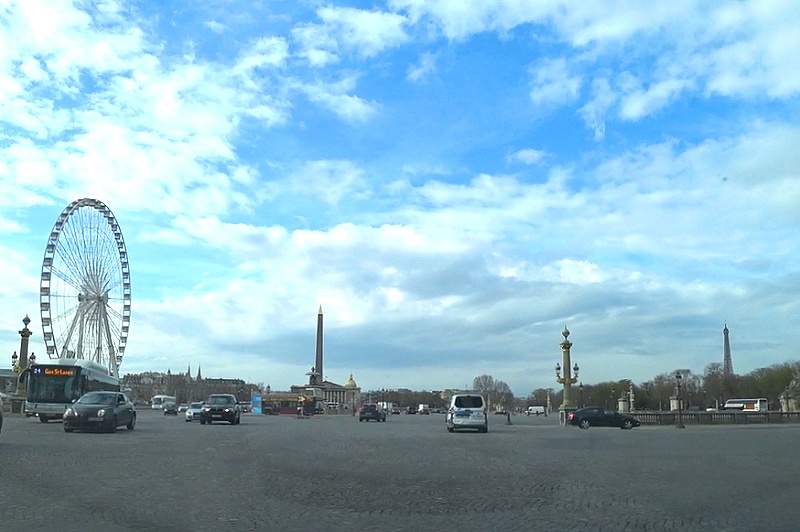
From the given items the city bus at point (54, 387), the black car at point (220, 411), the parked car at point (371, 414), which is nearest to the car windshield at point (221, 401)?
the black car at point (220, 411)

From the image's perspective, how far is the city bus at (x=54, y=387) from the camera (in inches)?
1630

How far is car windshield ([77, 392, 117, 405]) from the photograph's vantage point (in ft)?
99.7

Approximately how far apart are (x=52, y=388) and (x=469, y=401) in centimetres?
2219

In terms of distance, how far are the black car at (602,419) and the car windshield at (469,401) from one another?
14400 millimetres

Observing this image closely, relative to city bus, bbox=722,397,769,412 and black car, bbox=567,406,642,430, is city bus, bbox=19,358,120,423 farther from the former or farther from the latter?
city bus, bbox=722,397,769,412

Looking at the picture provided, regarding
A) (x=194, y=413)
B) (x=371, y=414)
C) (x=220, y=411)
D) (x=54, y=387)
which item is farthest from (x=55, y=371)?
(x=371, y=414)

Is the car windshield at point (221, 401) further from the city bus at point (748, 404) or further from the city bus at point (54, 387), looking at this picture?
the city bus at point (748, 404)

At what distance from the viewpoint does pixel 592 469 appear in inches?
666

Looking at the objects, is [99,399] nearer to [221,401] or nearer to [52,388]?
[52,388]

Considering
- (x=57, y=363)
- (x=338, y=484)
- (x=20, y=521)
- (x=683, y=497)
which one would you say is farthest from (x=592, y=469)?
(x=57, y=363)

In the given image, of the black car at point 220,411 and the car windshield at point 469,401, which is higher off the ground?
the car windshield at point 469,401

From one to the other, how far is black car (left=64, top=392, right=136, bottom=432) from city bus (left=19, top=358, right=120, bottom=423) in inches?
458

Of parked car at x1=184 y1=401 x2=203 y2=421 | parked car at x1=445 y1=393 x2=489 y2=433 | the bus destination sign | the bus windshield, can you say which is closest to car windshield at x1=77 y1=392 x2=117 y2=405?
the bus windshield

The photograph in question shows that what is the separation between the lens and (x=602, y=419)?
5256cm
